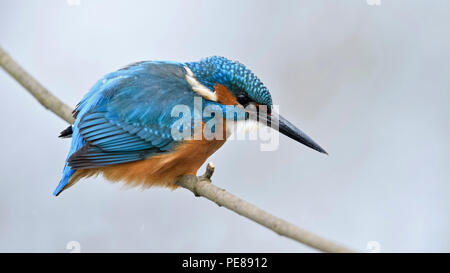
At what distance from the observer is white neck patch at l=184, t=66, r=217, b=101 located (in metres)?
2.37

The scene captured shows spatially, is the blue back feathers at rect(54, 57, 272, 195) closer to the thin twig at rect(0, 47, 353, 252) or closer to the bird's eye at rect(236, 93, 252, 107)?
the bird's eye at rect(236, 93, 252, 107)

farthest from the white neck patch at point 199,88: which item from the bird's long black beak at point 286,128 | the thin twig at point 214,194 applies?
the thin twig at point 214,194

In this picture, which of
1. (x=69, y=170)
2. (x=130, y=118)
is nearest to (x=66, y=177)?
(x=69, y=170)

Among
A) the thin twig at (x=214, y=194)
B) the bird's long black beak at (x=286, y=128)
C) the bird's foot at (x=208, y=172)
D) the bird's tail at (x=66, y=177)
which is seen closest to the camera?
the thin twig at (x=214, y=194)

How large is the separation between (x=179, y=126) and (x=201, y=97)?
0.17m

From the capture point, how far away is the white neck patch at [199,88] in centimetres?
237

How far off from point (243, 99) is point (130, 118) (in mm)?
516

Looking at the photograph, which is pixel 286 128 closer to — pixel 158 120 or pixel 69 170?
pixel 158 120

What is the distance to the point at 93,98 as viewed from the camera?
2.35m

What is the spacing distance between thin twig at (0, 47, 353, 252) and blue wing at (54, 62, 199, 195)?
148 mm

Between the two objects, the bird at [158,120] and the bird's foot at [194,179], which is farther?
the bird at [158,120]

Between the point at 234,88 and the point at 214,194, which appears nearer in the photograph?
the point at 214,194

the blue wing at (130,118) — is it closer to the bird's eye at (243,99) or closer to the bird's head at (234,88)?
the bird's head at (234,88)

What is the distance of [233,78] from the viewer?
7.57ft
